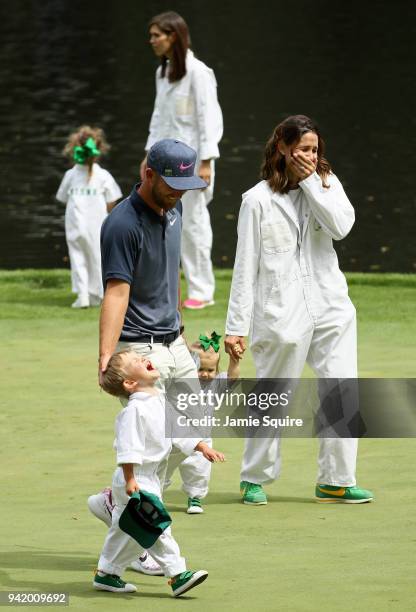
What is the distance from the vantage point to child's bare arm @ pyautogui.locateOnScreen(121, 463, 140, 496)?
5.93 metres

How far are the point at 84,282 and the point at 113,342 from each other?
722 centimetres

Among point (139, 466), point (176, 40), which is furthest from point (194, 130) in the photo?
point (139, 466)

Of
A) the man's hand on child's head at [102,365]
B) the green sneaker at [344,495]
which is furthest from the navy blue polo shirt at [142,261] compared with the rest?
the green sneaker at [344,495]

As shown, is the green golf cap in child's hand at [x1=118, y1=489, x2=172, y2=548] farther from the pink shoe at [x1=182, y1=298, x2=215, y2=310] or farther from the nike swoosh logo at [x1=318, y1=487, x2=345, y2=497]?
the pink shoe at [x1=182, y1=298, x2=215, y2=310]

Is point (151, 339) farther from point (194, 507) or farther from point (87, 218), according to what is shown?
point (87, 218)

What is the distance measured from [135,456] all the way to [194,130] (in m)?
7.24

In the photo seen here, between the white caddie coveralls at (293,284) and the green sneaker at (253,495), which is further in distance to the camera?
the green sneaker at (253,495)

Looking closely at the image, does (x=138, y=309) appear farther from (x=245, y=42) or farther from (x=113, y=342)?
(x=245, y=42)

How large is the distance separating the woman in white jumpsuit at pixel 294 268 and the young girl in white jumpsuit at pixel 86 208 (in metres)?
6.23

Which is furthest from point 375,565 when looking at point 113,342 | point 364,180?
point 364,180

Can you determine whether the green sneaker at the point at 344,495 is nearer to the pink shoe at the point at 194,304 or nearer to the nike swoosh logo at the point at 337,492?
the nike swoosh logo at the point at 337,492

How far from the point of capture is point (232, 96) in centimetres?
3206

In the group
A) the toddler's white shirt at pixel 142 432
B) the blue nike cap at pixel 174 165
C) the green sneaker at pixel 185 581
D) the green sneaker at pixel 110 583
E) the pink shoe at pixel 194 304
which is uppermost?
the blue nike cap at pixel 174 165

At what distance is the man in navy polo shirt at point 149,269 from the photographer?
21.1 feet
